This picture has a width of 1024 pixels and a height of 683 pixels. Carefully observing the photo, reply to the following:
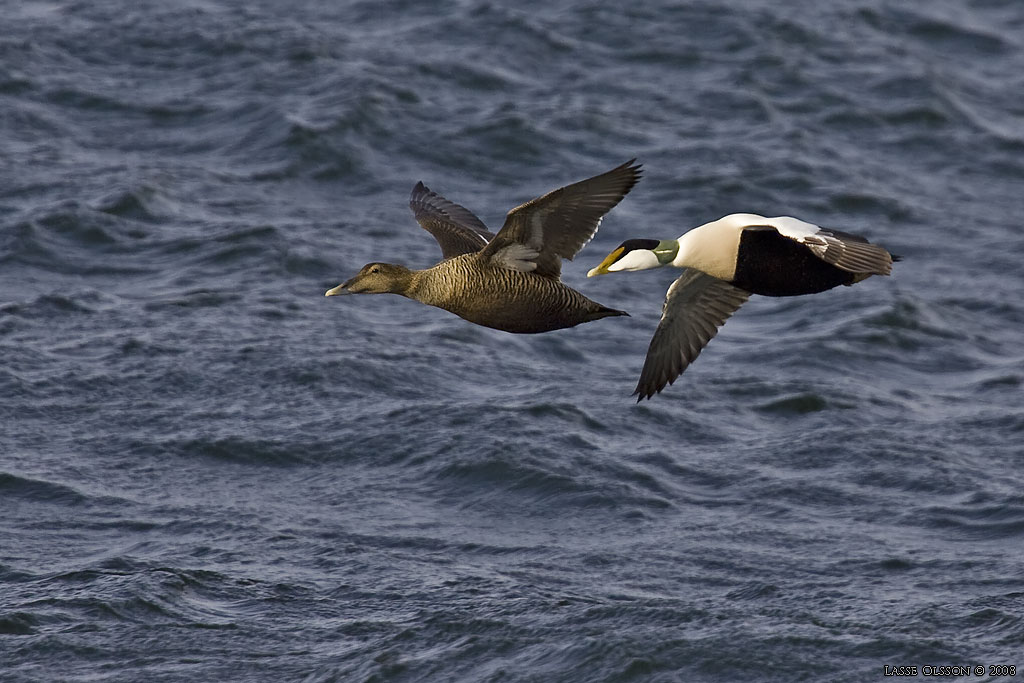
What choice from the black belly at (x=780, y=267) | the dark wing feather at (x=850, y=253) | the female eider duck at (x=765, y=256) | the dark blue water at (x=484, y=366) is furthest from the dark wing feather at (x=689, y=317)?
the dark blue water at (x=484, y=366)

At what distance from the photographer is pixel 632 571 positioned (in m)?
11.1

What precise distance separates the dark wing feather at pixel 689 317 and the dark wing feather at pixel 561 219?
0.91m

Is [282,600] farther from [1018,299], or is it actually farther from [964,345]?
[1018,299]

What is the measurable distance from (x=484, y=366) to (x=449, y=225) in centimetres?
437

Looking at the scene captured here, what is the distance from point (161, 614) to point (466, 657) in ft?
6.17

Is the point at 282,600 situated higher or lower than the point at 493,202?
lower

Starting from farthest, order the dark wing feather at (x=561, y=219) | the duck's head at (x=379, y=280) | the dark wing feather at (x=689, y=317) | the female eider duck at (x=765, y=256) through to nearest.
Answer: the dark wing feather at (x=689, y=317) < the duck's head at (x=379, y=280) < the dark wing feather at (x=561, y=219) < the female eider duck at (x=765, y=256)

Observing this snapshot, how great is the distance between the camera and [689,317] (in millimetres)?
8797

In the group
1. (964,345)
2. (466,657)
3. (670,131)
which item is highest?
(670,131)

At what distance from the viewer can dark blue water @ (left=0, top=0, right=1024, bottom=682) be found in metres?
10.5

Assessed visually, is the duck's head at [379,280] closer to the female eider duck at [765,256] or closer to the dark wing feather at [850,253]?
the female eider duck at [765,256]

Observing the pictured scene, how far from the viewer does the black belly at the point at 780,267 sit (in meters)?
7.72

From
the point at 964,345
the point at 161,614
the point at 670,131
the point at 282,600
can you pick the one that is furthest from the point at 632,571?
the point at 670,131

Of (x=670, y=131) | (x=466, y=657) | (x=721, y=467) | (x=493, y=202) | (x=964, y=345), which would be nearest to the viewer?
(x=466, y=657)
